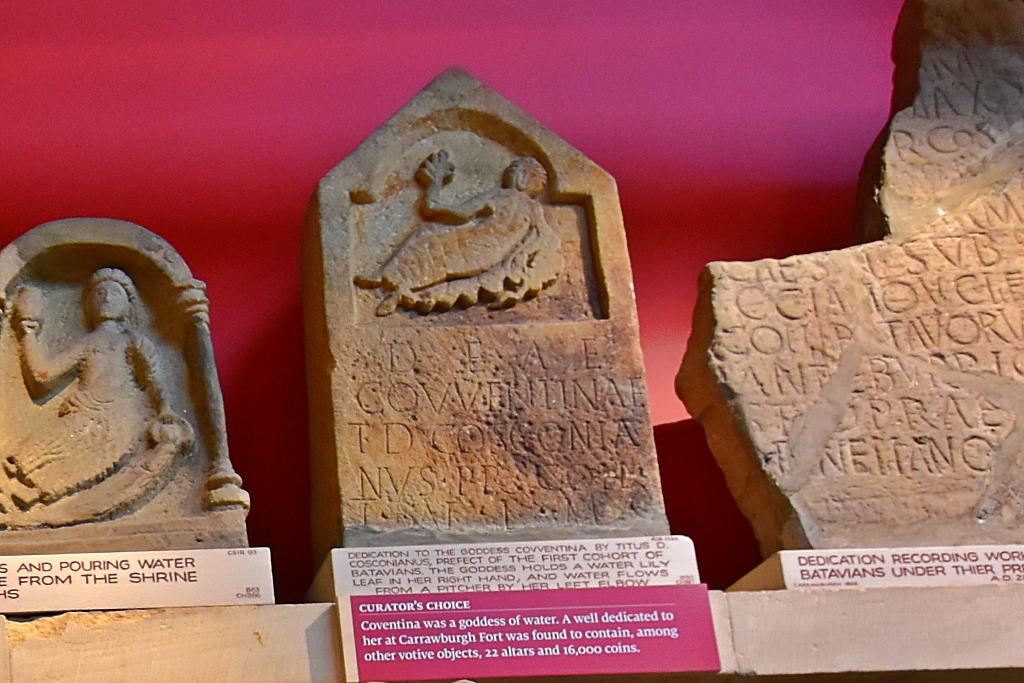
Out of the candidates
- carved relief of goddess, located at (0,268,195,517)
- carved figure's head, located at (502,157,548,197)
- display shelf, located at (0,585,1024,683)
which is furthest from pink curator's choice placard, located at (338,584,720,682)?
carved figure's head, located at (502,157,548,197)

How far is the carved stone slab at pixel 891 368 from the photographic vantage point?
145 inches

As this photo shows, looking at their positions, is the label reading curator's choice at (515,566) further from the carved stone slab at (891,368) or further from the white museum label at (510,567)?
the carved stone slab at (891,368)

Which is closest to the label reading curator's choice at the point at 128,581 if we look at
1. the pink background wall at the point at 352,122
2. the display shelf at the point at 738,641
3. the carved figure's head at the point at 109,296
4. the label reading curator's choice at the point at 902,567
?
the display shelf at the point at 738,641

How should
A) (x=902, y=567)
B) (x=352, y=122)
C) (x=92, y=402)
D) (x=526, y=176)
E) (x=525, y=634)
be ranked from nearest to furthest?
(x=525, y=634) → (x=902, y=567) → (x=92, y=402) → (x=526, y=176) → (x=352, y=122)

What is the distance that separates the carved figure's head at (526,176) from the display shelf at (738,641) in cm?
134

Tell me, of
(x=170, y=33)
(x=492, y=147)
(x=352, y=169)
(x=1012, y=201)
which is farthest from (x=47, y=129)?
(x=1012, y=201)

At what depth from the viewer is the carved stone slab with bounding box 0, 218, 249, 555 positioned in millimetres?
3529

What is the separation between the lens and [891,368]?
3.84 m

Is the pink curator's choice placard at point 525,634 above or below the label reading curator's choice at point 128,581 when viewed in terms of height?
below

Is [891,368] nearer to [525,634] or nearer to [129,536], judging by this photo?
[525,634]

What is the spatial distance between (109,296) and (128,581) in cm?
92

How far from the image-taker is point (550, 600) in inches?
132

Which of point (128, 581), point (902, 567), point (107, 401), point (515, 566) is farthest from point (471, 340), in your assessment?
point (902, 567)

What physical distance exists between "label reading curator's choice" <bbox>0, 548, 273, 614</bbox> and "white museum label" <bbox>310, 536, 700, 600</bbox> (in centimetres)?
23
